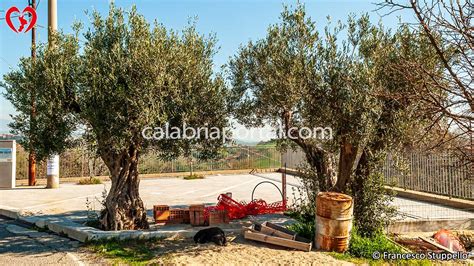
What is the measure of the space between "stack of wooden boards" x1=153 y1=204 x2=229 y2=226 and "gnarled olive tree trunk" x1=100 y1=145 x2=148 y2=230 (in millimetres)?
756

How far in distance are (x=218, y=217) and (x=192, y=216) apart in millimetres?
723

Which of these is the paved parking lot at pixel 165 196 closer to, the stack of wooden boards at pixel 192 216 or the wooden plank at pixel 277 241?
the stack of wooden boards at pixel 192 216

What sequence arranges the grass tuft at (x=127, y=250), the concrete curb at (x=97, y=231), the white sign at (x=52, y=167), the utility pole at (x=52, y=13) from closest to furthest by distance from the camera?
1. the grass tuft at (x=127, y=250)
2. the concrete curb at (x=97, y=231)
3. the utility pole at (x=52, y=13)
4. the white sign at (x=52, y=167)

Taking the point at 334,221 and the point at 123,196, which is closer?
the point at 334,221

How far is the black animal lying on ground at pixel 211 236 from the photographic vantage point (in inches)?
337

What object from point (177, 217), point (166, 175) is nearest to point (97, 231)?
point (177, 217)

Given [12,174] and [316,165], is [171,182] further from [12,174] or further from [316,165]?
[316,165]

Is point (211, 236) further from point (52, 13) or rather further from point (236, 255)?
point (52, 13)

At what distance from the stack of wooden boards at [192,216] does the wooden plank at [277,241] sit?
1.41 metres

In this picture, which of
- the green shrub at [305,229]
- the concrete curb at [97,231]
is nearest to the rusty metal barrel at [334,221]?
the green shrub at [305,229]

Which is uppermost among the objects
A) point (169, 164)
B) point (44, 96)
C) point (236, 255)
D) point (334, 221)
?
point (44, 96)

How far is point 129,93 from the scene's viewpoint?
814 centimetres

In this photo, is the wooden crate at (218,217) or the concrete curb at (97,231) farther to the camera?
the wooden crate at (218,217)

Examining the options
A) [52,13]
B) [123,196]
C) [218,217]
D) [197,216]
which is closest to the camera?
[123,196]
